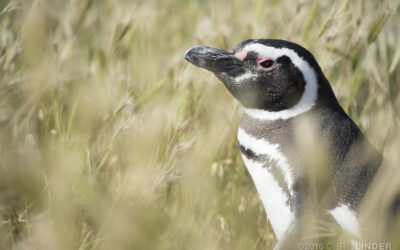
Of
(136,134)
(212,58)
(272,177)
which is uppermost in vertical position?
(212,58)

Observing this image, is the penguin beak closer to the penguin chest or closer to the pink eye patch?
the pink eye patch

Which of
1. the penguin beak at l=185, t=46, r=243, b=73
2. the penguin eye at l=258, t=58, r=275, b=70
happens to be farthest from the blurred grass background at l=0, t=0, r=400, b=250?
the penguin eye at l=258, t=58, r=275, b=70

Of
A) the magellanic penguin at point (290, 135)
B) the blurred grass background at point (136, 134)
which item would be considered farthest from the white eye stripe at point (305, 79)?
the blurred grass background at point (136, 134)

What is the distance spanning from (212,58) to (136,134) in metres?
0.28

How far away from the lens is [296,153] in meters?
1.31

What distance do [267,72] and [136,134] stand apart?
0.35 metres

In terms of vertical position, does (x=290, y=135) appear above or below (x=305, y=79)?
below

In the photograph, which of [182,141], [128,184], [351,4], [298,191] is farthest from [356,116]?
[128,184]

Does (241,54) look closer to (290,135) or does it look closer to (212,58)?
(212,58)

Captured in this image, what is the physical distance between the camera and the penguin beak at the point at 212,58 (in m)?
1.42

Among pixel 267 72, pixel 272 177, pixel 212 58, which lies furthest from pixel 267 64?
pixel 272 177

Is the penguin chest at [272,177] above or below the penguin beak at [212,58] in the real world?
below

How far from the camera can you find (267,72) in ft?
4.57

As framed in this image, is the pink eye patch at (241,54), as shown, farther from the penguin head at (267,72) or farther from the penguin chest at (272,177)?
the penguin chest at (272,177)
